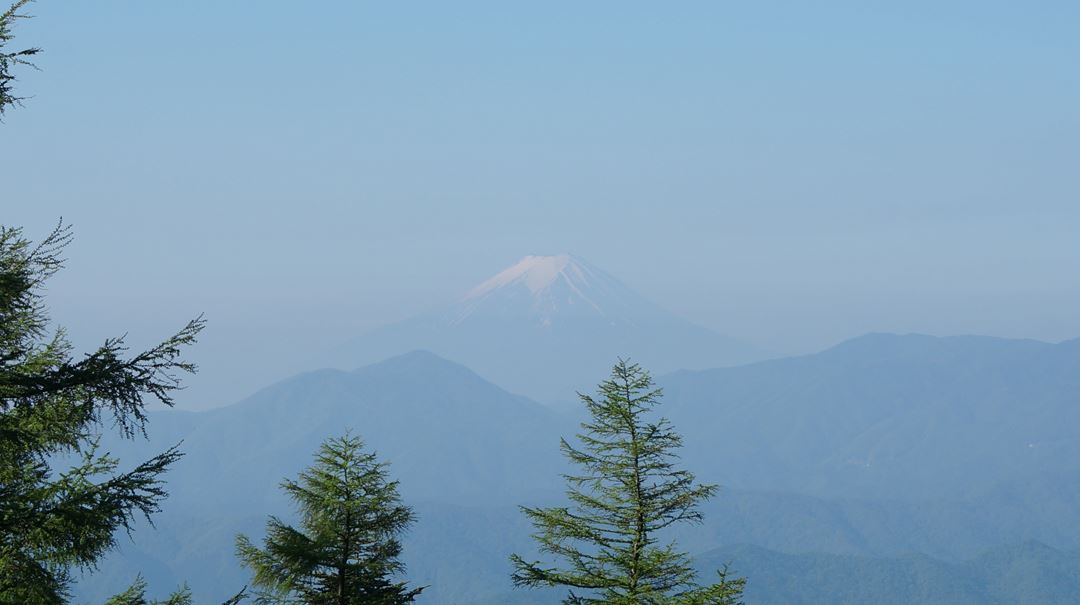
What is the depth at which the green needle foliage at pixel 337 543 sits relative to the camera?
16766 millimetres

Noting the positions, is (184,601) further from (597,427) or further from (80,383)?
(597,427)

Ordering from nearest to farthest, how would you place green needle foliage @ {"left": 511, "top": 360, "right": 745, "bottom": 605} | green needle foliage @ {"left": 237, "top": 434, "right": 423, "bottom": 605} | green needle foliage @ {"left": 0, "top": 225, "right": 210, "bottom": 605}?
green needle foliage @ {"left": 0, "top": 225, "right": 210, "bottom": 605} < green needle foliage @ {"left": 511, "top": 360, "right": 745, "bottom": 605} < green needle foliage @ {"left": 237, "top": 434, "right": 423, "bottom": 605}

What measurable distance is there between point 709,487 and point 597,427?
68.0 inches

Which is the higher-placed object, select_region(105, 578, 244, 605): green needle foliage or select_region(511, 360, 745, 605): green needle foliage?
select_region(511, 360, 745, 605): green needle foliage

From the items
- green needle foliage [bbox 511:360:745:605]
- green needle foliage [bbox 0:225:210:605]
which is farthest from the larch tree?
green needle foliage [bbox 511:360:745:605]

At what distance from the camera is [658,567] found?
15.1m

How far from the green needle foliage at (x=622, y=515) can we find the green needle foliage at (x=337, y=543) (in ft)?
8.01

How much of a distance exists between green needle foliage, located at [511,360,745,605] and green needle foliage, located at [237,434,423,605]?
2442 millimetres

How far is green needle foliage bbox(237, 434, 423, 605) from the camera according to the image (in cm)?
1677

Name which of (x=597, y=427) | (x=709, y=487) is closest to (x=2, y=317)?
(x=597, y=427)

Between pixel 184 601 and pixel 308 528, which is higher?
pixel 308 528

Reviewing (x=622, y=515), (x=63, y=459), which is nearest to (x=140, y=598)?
(x=63, y=459)

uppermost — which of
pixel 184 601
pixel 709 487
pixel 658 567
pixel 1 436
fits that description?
pixel 709 487

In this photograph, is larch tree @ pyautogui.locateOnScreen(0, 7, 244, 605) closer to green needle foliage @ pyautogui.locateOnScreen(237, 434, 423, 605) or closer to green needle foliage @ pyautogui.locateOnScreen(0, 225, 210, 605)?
green needle foliage @ pyautogui.locateOnScreen(0, 225, 210, 605)
